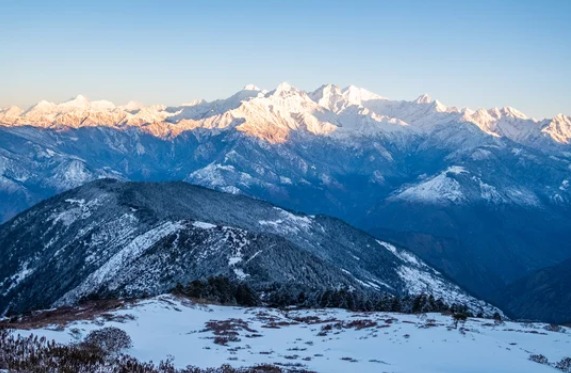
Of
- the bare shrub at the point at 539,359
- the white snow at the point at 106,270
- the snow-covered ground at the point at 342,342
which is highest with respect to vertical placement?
the bare shrub at the point at 539,359

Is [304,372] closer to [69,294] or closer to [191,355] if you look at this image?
[191,355]

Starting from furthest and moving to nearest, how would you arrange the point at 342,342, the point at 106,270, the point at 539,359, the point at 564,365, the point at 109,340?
the point at 106,270, the point at 342,342, the point at 109,340, the point at 539,359, the point at 564,365

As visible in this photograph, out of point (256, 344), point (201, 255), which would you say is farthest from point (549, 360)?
point (201, 255)

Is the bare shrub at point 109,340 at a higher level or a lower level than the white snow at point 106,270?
higher

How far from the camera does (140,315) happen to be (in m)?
68.1

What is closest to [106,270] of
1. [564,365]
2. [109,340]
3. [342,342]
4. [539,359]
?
[342,342]

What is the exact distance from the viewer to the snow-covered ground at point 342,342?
4166 cm

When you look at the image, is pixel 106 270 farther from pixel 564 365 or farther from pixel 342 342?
pixel 564 365

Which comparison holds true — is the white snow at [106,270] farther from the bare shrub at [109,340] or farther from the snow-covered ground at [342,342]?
the bare shrub at [109,340]

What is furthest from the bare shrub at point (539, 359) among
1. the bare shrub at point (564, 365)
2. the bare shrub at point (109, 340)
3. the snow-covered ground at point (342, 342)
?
the bare shrub at point (109, 340)

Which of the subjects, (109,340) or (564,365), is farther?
(109,340)

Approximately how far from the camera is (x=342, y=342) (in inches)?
2099

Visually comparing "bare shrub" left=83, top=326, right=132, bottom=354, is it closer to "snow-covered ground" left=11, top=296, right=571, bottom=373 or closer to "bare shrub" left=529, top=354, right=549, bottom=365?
"snow-covered ground" left=11, top=296, right=571, bottom=373

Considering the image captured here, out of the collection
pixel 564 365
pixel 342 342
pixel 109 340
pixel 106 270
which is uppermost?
pixel 564 365
